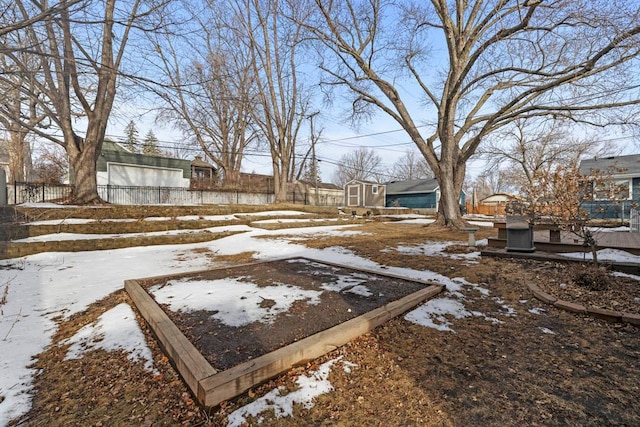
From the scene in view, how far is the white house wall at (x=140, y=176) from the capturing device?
16938mm

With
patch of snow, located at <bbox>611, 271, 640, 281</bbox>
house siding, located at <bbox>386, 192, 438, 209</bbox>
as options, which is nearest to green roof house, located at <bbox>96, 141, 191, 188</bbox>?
house siding, located at <bbox>386, 192, 438, 209</bbox>

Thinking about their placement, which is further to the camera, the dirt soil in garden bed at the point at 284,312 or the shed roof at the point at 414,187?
the shed roof at the point at 414,187

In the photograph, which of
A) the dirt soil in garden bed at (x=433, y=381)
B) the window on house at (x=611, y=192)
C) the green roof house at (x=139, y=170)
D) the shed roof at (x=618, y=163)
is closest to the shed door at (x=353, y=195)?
the green roof house at (x=139, y=170)

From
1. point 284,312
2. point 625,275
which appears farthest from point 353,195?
point 284,312

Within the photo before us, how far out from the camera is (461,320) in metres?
2.58

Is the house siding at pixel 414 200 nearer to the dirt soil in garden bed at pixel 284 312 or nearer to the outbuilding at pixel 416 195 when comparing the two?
the outbuilding at pixel 416 195

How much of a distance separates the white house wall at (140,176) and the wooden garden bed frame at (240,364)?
18.6 m

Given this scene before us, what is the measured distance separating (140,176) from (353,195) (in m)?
18.1

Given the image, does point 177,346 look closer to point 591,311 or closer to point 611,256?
point 591,311

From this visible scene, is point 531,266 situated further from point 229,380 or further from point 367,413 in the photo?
point 229,380

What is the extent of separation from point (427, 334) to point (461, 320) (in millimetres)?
514

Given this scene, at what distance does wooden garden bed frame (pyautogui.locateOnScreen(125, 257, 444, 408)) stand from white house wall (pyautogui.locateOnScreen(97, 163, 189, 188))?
730 inches

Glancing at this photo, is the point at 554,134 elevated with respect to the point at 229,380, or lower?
elevated

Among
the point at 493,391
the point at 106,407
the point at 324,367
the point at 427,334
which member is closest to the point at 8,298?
the point at 106,407
